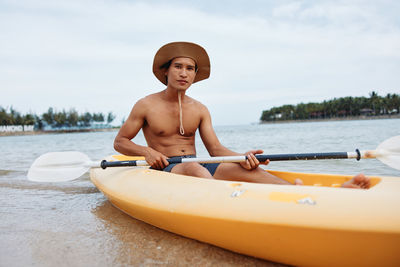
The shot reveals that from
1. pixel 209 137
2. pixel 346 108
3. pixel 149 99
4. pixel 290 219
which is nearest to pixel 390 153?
pixel 290 219

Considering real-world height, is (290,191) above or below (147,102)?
below

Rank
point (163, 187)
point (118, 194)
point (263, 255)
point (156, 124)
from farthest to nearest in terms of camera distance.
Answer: point (156, 124), point (118, 194), point (163, 187), point (263, 255)

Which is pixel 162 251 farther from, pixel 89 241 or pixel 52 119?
pixel 52 119

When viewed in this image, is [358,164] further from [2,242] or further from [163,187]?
[2,242]

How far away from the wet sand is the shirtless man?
609 mm

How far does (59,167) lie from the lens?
328 centimetres

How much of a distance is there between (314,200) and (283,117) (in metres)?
103

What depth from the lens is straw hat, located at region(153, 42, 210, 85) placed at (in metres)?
2.68

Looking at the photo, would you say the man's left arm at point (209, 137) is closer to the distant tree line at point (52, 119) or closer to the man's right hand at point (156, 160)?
the man's right hand at point (156, 160)

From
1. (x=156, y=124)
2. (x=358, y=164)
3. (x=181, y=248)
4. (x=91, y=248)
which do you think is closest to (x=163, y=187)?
(x=181, y=248)

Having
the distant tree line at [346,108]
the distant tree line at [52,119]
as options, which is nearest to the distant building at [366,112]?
the distant tree line at [346,108]

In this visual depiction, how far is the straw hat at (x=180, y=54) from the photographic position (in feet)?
8.79

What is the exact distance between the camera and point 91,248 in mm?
1998

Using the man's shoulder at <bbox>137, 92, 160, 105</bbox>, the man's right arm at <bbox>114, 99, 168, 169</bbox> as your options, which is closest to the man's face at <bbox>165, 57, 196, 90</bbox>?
the man's shoulder at <bbox>137, 92, 160, 105</bbox>
